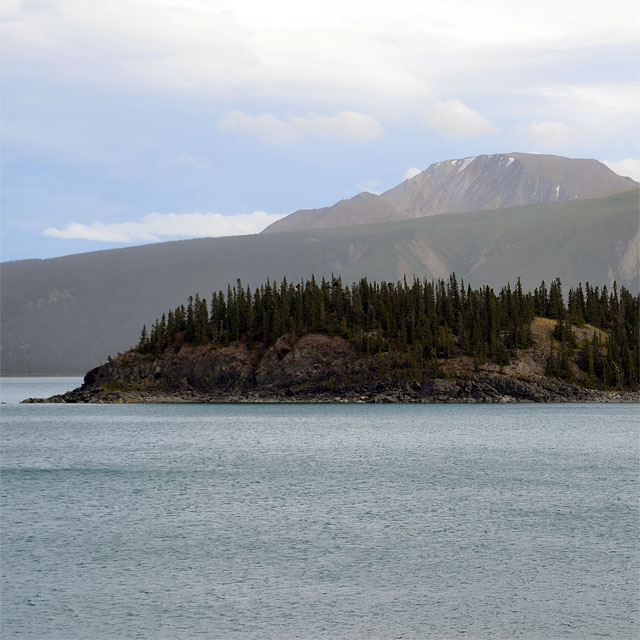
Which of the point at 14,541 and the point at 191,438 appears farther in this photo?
the point at 191,438

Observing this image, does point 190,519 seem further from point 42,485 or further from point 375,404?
point 375,404

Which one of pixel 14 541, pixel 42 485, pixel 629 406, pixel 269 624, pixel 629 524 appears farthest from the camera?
pixel 629 406

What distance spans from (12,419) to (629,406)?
119004 millimetres

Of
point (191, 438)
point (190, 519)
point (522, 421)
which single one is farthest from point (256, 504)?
point (522, 421)

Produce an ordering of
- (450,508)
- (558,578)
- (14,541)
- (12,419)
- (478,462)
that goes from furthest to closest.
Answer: (12,419) < (478,462) < (450,508) < (14,541) < (558,578)

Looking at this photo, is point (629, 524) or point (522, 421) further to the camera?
point (522, 421)

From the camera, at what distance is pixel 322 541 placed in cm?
5025

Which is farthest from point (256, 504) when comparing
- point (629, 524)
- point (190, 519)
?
point (629, 524)

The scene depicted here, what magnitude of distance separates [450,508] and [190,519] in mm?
16892

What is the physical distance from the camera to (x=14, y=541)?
51.3 m

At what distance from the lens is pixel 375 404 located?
195750 millimetres

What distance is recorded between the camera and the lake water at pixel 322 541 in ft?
119

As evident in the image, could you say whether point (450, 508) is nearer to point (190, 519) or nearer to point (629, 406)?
point (190, 519)

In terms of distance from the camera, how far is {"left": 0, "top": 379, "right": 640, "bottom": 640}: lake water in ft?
119
